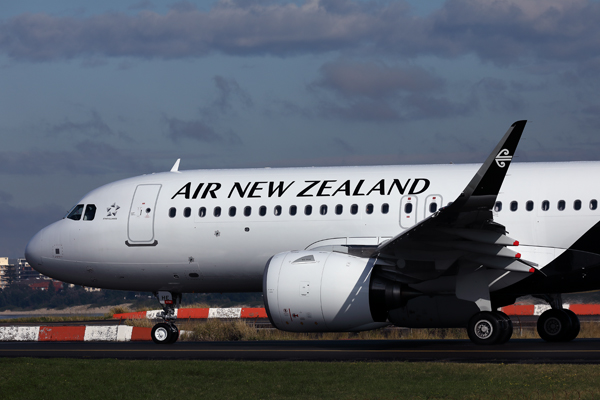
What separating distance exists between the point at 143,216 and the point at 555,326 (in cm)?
1022

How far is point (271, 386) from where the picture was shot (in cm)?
1134

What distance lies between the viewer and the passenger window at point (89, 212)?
20.6m

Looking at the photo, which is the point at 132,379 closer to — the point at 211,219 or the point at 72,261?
the point at 211,219

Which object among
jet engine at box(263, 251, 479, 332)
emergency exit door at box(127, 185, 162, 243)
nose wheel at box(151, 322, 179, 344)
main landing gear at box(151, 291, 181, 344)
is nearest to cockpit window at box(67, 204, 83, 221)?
emergency exit door at box(127, 185, 162, 243)

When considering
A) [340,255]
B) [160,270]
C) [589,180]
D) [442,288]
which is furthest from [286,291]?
[589,180]

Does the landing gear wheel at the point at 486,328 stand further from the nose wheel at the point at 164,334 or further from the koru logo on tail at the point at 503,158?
the nose wheel at the point at 164,334

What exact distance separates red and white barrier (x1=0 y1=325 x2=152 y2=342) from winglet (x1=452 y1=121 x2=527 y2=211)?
11.0m

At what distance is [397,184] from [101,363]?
25.4 ft

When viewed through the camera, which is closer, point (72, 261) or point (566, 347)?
point (566, 347)

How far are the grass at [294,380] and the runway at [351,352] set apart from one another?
1404mm

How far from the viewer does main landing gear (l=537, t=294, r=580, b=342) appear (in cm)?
1825

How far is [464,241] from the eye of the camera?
15836 mm

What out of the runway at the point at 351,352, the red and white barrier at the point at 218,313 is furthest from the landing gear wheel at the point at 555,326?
the red and white barrier at the point at 218,313

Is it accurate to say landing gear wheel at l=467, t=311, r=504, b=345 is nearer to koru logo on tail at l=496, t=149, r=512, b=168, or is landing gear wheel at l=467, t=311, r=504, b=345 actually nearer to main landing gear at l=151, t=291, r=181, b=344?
koru logo on tail at l=496, t=149, r=512, b=168
